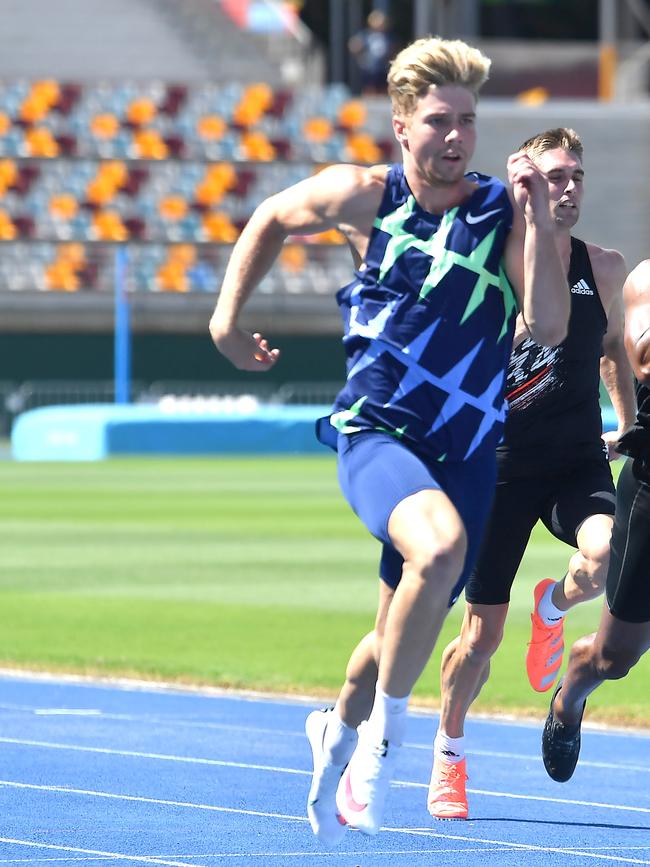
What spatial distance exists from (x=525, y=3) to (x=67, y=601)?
35764 mm

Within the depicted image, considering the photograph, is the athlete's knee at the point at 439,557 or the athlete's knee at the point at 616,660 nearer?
the athlete's knee at the point at 439,557

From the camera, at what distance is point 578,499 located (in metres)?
7.19

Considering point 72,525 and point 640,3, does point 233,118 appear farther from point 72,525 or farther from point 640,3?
point 72,525

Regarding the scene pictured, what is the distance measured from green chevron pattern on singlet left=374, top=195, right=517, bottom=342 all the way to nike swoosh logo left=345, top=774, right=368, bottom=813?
137 centimetres

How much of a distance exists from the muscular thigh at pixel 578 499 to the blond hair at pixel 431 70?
2.13 meters

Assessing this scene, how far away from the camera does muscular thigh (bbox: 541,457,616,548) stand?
7113mm

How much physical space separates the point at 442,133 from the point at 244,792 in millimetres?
3044

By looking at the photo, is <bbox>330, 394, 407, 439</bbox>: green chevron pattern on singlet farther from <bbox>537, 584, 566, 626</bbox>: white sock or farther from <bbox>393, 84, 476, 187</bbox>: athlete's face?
<bbox>537, 584, 566, 626</bbox>: white sock

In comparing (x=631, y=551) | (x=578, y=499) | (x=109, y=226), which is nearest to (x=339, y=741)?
(x=631, y=551)

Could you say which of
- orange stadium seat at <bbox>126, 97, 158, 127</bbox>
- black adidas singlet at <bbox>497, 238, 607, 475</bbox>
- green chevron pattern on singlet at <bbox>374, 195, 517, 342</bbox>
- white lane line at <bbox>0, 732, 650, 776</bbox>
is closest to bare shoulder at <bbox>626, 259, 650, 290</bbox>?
green chevron pattern on singlet at <bbox>374, 195, 517, 342</bbox>

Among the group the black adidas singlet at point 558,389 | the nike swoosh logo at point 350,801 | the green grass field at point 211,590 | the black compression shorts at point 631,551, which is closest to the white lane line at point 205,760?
the green grass field at point 211,590

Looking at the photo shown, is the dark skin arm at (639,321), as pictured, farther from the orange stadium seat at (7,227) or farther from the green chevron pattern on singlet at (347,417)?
the orange stadium seat at (7,227)

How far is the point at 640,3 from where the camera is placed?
4659 cm

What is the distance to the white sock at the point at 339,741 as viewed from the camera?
229 inches
